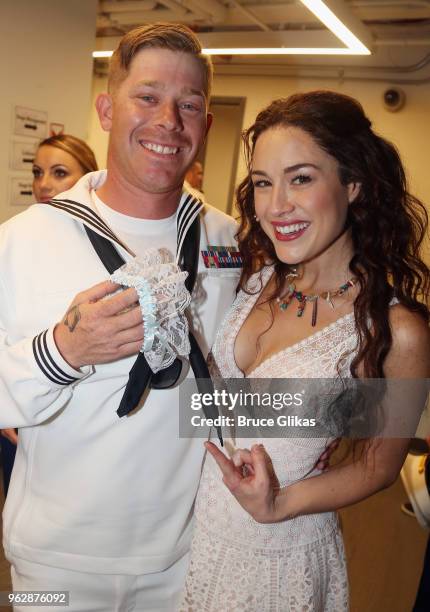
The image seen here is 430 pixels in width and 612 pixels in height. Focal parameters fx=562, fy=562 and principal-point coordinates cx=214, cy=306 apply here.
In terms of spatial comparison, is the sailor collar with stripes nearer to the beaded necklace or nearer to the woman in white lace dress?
the woman in white lace dress

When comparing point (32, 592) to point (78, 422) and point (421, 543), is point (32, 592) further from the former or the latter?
point (421, 543)

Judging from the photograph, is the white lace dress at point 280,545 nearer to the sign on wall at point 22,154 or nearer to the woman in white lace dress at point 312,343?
the woman in white lace dress at point 312,343

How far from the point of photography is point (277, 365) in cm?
156

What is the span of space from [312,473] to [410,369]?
396mm

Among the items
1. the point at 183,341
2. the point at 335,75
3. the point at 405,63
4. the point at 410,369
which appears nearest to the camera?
the point at 183,341

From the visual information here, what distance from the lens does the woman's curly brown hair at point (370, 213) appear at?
1.50 m

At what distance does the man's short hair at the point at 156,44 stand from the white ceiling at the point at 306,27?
4.04 metres

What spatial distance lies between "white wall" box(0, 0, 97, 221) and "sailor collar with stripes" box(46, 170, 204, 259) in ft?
7.20

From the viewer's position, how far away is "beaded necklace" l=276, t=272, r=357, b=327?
1633 mm

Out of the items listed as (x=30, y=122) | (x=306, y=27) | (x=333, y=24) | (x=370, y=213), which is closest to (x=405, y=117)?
(x=306, y=27)

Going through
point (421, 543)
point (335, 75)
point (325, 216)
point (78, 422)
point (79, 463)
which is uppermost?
point (335, 75)

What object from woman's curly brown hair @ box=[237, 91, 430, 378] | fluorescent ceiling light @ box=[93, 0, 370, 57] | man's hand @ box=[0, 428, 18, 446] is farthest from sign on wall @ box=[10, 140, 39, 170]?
woman's curly brown hair @ box=[237, 91, 430, 378]

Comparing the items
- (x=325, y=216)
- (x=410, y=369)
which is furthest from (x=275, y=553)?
(x=325, y=216)

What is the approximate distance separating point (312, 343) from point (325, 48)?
4391 millimetres
